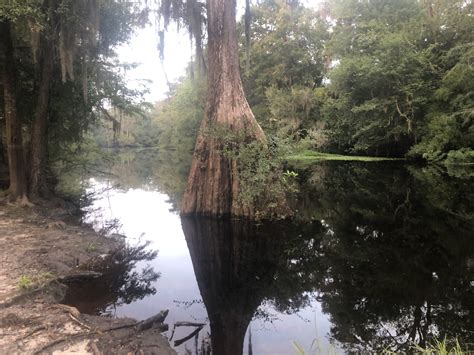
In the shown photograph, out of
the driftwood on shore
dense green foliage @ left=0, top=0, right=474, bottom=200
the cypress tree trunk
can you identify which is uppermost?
dense green foliage @ left=0, top=0, right=474, bottom=200

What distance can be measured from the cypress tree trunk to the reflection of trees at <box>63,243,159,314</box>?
10.0ft

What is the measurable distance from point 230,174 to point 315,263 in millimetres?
3996

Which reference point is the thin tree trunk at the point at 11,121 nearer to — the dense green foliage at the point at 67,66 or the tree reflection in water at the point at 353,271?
the dense green foliage at the point at 67,66

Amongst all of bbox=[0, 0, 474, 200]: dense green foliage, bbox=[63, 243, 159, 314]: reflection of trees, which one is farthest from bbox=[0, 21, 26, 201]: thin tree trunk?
bbox=[63, 243, 159, 314]: reflection of trees

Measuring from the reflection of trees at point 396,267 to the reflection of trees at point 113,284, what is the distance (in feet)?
9.72

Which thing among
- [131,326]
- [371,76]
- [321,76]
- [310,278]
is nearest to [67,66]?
[131,326]

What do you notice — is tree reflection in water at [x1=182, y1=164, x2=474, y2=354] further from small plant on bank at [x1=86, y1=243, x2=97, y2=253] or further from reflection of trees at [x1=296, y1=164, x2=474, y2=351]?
small plant on bank at [x1=86, y1=243, x2=97, y2=253]

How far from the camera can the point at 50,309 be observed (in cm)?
488

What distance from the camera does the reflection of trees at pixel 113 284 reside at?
5.62 meters

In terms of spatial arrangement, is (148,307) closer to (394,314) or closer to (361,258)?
(394,314)

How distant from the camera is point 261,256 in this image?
802 cm

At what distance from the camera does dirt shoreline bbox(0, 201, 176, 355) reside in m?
4.04

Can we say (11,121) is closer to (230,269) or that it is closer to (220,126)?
(220,126)

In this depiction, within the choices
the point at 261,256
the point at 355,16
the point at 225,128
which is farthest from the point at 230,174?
the point at 355,16
